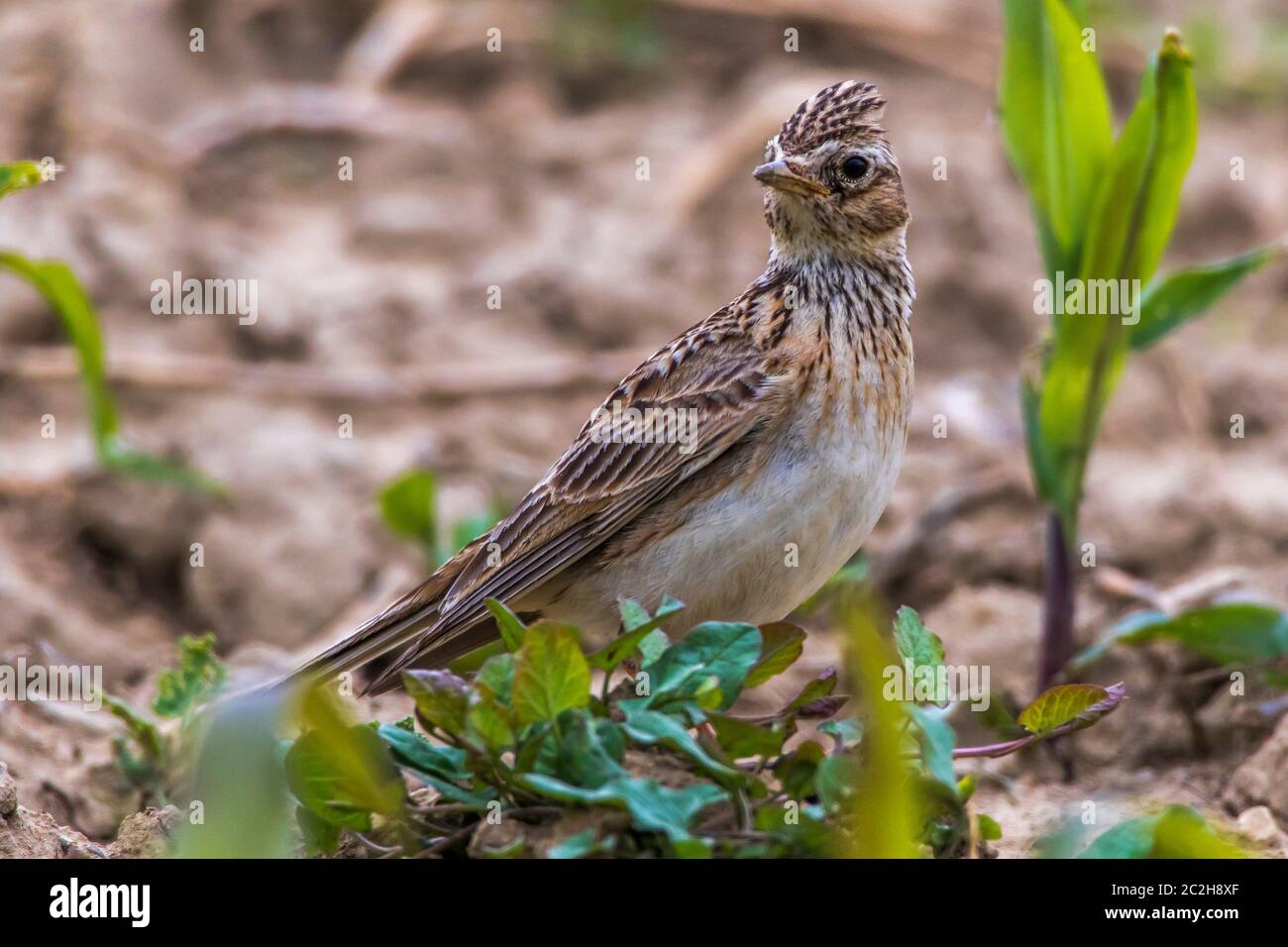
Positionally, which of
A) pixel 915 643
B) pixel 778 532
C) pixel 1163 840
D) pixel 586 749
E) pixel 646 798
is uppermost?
pixel 778 532

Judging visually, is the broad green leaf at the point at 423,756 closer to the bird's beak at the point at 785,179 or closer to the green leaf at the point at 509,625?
the green leaf at the point at 509,625

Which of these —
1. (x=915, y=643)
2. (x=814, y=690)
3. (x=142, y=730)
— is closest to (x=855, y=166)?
(x=915, y=643)

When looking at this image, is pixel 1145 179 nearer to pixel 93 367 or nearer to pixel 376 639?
pixel 376 639

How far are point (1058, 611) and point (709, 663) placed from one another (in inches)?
98.3

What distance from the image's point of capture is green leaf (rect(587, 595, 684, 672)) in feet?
12.0

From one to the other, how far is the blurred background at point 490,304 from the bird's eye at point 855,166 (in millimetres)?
2079

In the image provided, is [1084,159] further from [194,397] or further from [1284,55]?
[1284,55]

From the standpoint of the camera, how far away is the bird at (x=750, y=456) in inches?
A: 179

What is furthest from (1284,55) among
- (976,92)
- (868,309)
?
(868,309)

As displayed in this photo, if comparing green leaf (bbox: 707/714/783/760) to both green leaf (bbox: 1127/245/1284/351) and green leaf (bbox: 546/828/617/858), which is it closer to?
green leaf (bbox: 546/828/617/858)

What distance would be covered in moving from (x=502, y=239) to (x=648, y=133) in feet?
4.59

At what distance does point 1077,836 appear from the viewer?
3.73 meters

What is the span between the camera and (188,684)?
4.95m

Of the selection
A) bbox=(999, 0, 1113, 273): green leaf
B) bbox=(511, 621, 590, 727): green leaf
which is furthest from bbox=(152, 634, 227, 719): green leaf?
→ bbox=(999, 0, 1113, 273): green leaf
